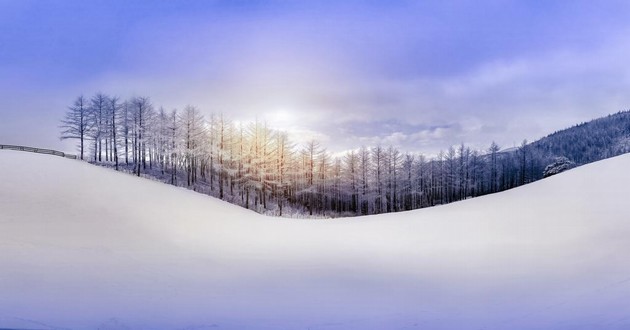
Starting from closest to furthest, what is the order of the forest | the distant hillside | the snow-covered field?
1. the snow-covered field
2. the forest
3. the distant hillside

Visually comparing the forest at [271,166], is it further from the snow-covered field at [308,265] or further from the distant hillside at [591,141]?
the distant hillside at [591,141]

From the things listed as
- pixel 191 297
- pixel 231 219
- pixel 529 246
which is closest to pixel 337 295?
pixel 191 297

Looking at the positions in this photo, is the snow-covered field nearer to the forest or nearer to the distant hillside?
the forest

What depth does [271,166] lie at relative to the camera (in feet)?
148

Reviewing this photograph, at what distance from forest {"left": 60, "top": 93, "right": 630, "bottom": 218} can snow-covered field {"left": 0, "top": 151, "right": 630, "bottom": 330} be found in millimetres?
19077

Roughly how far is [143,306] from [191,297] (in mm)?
1324

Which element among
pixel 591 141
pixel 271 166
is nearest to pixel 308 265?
pixel 271 166

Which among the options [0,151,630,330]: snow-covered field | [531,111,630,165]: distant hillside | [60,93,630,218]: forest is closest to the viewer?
[0,151,630,330]: snow-covered field

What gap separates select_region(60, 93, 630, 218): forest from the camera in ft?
142

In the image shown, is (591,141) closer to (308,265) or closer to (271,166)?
(271,166)

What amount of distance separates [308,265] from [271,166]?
32.0m

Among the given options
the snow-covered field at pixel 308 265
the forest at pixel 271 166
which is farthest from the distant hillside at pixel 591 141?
the snow-covered field at pixel 308 265

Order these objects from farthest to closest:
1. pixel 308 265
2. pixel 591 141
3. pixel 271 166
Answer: pixel 591 141
pixel 271 166
pixel 308 265

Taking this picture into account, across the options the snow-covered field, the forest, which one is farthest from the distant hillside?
the snow-covered field
